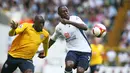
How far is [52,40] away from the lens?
51.8 feet

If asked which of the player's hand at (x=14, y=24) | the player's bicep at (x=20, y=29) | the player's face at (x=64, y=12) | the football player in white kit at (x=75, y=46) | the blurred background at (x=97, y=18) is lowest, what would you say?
the blurred background at (x=97, y=18)

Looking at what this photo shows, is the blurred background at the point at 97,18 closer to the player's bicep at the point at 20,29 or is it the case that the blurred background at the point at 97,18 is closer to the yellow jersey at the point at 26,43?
the yellow jersey at the point at 26,43

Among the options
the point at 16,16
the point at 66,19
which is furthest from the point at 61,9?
→ the point at 16,16

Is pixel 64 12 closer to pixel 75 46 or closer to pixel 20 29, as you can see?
pixel 75 46

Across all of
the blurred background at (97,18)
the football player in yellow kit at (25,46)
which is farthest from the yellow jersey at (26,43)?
the blurred background at (97,18)

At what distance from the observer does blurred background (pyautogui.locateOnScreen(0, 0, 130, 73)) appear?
26125mm

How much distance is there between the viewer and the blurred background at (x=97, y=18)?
26.1 meters

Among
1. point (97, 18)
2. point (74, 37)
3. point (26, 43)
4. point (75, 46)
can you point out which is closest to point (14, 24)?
point (26, 43)

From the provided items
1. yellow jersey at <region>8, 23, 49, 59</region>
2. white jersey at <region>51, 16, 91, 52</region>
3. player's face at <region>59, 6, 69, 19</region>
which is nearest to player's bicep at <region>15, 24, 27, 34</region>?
yellow jersey at <region>8, 23, 49, 59</region>

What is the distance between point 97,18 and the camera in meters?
29.9

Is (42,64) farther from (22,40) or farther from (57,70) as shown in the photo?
(22,40)

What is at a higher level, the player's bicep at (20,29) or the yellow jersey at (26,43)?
the player's bicep at (20,29)

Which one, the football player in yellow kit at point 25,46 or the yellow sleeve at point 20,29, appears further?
the football player in yellow kit at point 25,46

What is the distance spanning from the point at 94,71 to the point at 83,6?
35.3 feet
